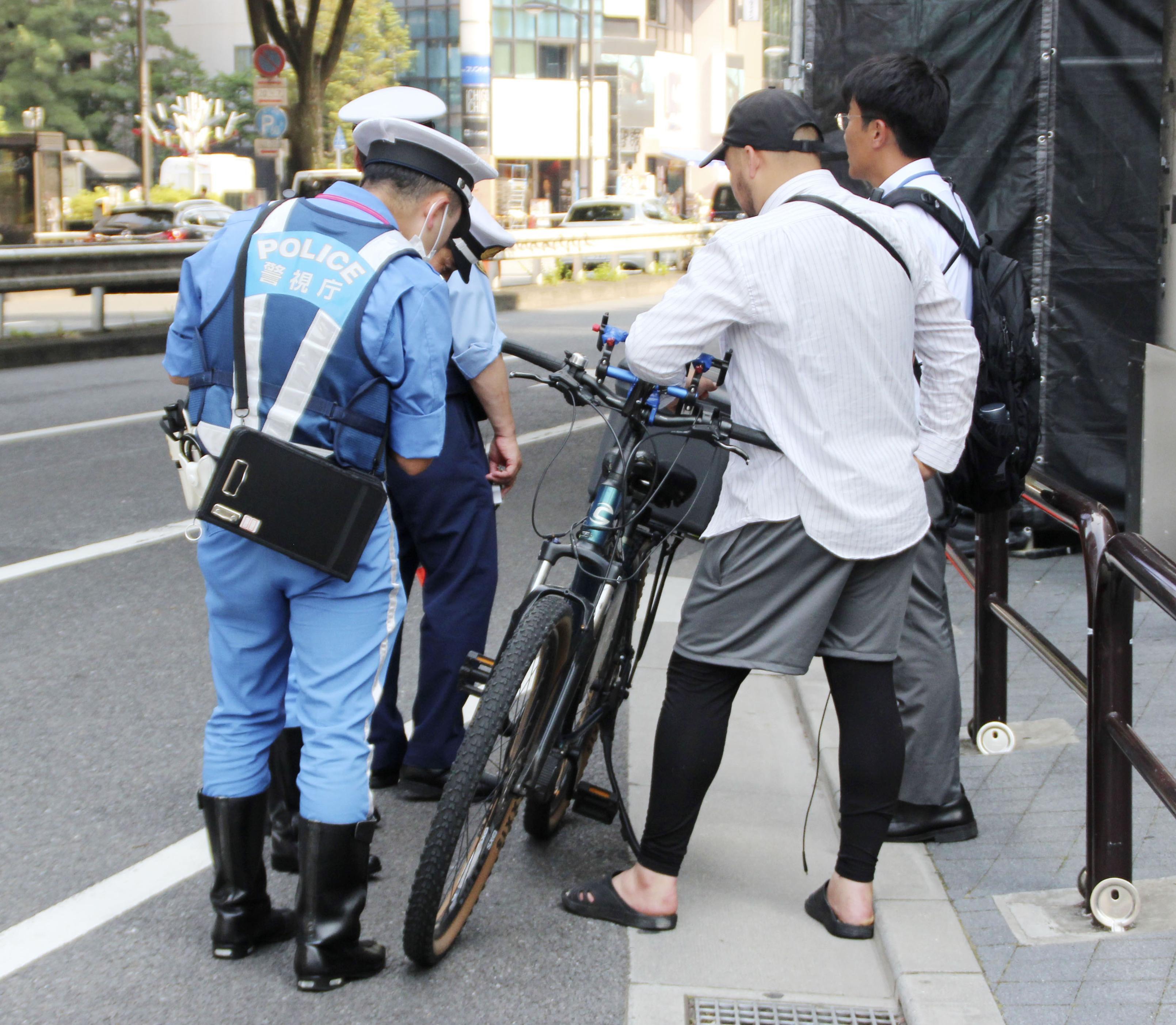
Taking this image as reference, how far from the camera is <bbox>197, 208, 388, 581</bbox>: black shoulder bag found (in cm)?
287

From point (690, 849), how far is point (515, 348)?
144cm

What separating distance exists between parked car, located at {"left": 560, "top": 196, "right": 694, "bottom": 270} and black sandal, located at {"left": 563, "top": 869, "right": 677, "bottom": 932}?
23405mm

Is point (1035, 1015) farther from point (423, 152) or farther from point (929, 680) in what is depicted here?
point (423, 152)

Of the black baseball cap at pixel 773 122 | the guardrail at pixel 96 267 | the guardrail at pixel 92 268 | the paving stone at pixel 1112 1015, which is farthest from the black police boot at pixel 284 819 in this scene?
the guardrail at pixel 92 268

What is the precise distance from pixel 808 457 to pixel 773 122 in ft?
2.35

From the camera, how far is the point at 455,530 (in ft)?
12.9

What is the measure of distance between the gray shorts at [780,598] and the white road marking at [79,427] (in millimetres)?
7544

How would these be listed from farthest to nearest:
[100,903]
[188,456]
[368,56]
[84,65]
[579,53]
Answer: [84,65], [368,56], [579,53], [100,903], [188,456]

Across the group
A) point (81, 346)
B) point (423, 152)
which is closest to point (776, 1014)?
point (423, 152)

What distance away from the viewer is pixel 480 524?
4000 millimetres

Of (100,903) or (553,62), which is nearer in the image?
(100,903)

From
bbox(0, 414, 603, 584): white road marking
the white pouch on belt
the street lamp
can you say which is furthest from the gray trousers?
the street lamp

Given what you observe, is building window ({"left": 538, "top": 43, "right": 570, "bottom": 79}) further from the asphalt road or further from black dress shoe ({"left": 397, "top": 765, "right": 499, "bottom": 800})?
black dress shoe ({"left": 397, "top": 765, "right": 499, "bottom": 800})

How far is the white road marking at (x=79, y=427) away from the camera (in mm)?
9742
